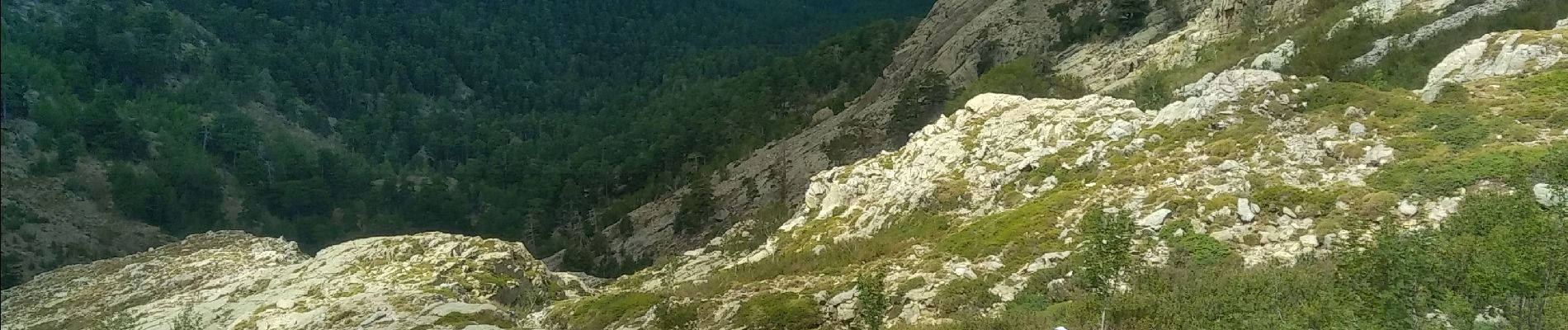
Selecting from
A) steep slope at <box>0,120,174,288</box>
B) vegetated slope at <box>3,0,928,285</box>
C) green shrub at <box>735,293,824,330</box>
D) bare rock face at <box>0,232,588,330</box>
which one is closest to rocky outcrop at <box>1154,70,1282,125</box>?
green shrub at <box>735,293,824,330</box>

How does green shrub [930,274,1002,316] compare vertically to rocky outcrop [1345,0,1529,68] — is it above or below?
below

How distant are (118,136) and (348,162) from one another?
28.6 m

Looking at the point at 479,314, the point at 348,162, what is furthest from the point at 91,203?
the point at 479,314

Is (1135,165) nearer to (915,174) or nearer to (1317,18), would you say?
(915,174)

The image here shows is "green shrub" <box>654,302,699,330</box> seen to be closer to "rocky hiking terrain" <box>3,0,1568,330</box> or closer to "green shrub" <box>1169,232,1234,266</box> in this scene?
"rocky hiking terrain" <box>3,0,1568,330</box>

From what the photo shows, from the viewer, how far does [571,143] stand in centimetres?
15425

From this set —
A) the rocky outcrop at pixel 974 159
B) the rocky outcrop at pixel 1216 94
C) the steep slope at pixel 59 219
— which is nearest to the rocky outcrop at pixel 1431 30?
the rocky outcrop at pixel 1216 94

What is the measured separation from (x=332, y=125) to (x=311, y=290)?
422 ft

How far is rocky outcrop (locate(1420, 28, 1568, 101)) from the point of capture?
27531mm

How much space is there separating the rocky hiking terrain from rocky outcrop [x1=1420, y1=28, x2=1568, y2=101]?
0.28ft

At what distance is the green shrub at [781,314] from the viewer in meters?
24.4

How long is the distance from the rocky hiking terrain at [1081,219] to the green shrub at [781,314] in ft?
0.33

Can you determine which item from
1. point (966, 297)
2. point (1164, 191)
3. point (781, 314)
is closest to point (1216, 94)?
point (1164, 191)

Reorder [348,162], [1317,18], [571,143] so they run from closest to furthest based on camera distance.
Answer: [1317,18] < [348,162] < [571,143]
